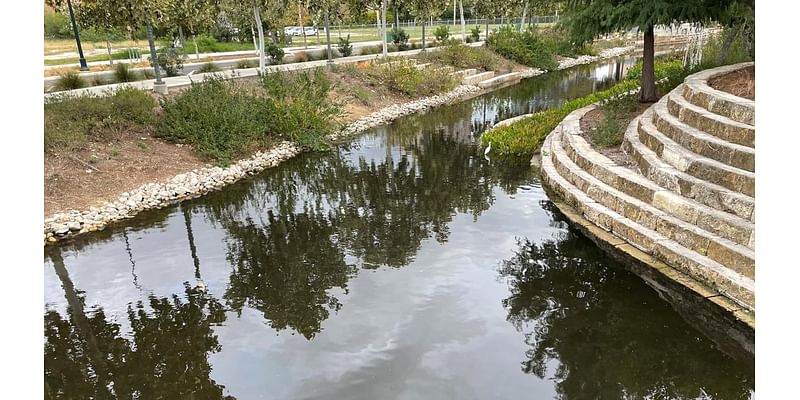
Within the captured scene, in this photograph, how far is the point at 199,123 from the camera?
15320 mm

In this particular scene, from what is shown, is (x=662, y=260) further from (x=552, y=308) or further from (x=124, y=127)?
(x=124, y=127)

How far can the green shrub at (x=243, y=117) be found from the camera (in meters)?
15.1

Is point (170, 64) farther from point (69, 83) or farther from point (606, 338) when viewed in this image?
point (606, 338)

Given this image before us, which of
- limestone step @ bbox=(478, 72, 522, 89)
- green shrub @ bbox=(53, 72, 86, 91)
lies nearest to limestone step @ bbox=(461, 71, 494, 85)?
limestone step @ bbox=(478, 72, 522, 89)

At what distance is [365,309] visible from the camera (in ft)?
25.1

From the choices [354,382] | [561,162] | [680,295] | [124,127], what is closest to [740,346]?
[680,295]

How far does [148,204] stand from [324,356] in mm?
7421

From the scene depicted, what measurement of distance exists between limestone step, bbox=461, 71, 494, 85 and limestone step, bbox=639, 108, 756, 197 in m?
19.4

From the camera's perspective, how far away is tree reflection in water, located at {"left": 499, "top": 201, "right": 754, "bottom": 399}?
597 centimetres

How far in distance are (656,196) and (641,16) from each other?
21.4 ft

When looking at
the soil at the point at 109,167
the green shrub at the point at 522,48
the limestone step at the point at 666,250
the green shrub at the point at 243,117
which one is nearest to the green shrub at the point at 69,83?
the green shrub at the point at 243,117

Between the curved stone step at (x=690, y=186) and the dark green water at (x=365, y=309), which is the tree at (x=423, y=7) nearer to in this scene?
the dark green water at (x=365, y=309)

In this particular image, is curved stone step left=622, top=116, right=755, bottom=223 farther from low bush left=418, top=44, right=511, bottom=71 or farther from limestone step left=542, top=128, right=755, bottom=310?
low bush left=418, top=44, right=511, bottom=71

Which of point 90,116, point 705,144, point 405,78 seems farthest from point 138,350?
point 405,78
